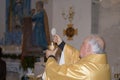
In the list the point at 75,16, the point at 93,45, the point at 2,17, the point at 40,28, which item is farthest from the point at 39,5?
the point at 93,45

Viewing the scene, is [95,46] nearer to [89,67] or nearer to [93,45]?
[93,45]

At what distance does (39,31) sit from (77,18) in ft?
4.58

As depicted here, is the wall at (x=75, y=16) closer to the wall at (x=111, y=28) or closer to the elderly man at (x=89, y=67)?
the wall at (x=111, y=28)

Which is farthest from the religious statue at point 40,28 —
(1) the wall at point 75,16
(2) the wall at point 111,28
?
(2) the wall at point 111,28

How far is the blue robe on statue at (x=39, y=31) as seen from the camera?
8750 millimetres

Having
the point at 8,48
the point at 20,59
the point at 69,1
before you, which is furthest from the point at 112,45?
the point at 8,48

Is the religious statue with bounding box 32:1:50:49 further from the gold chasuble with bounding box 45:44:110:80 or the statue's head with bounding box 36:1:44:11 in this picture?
the gold chasuble with bounding box 45:44:110:80

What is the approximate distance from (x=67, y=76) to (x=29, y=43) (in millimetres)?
5746

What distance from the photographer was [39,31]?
884cm

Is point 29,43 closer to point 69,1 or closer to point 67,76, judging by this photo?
point 69,1

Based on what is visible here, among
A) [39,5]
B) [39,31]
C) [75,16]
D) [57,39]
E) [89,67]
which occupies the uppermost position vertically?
[39,5]

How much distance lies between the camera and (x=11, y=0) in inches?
404

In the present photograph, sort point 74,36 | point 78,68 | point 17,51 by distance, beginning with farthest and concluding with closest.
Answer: point 17,51 → point 74,36 → point 78,68

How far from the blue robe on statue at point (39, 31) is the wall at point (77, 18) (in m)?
0.40
